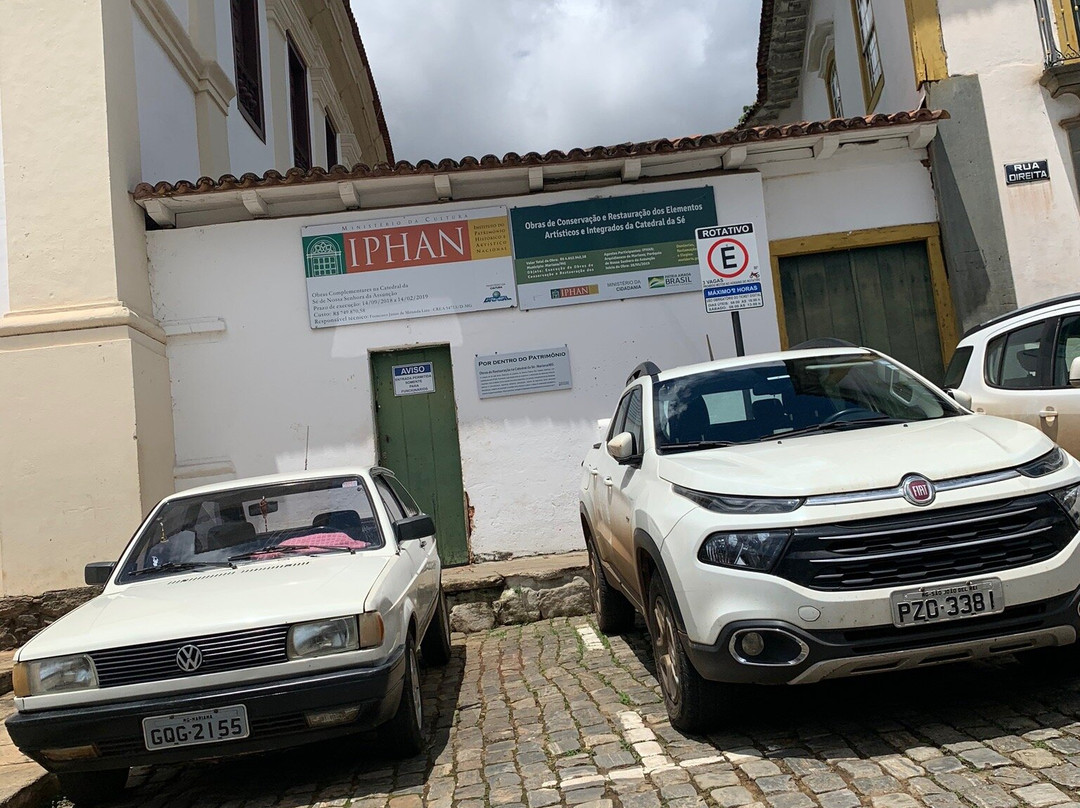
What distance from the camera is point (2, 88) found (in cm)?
838

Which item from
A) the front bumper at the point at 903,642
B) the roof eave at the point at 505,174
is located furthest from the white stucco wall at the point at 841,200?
the front bumper at the point at 903,642

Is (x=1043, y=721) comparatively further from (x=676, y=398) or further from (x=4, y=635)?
(x=4, y=635)

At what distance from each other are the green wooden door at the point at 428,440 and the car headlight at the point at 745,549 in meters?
5.61

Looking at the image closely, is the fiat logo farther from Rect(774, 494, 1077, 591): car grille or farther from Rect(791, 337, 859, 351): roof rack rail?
Rect(791, 337, 859, 351): roof rack rail

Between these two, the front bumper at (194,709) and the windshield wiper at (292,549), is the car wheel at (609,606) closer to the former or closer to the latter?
the windshield wiper at (292,549)

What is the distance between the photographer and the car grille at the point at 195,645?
12.5 ft

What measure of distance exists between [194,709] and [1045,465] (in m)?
3.73

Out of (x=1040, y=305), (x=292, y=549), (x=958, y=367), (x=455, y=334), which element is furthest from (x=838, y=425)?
(x=455, y=334)

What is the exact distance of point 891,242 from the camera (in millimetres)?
9398

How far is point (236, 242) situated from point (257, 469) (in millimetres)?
2308

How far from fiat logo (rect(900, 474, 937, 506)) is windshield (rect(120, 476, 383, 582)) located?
278 cm

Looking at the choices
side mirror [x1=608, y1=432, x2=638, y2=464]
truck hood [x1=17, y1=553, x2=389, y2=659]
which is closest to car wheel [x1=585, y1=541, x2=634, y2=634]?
A: side mirror [x1=608, y1=432, x2=638, y2=464]

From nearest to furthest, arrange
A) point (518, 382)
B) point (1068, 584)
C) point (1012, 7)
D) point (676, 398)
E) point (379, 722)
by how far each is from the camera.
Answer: point (1068, 584)
point (379, 722)
point (676, 398)
point (518, 382)
point (1012, 7)

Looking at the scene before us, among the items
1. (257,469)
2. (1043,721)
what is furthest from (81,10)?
(1043,721)
